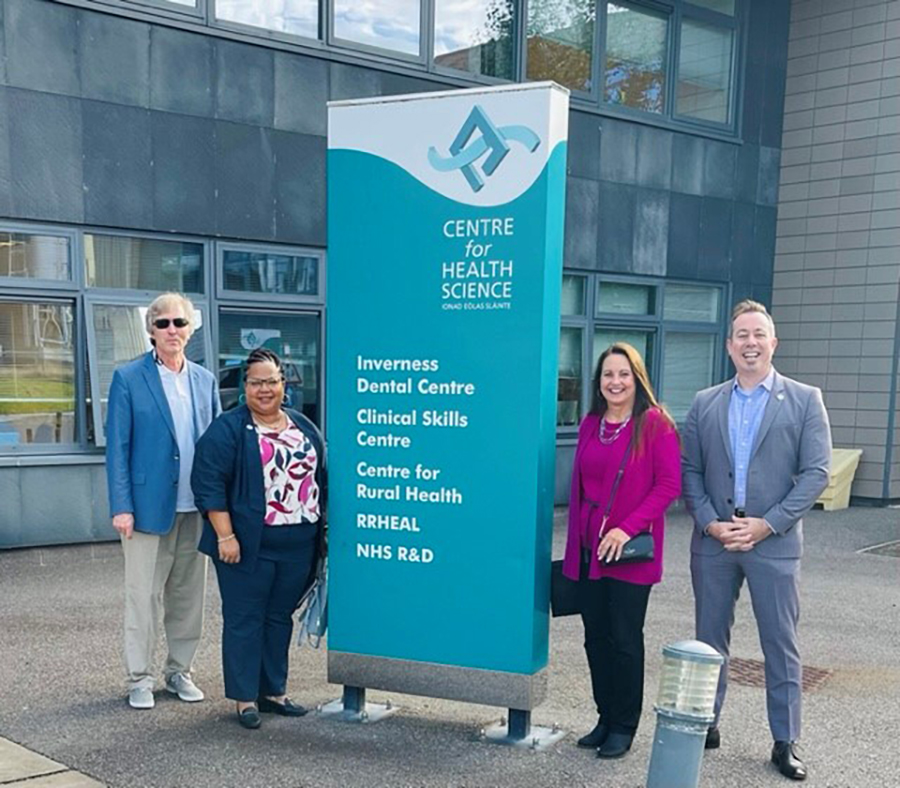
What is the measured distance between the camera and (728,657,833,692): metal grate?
5527 millimetres

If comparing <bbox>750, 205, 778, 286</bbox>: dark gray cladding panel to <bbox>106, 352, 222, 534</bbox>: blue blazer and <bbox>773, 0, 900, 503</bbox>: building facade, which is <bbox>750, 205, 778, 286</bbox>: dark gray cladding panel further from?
<bbox>106, 352, 222, 534</bbox>: blue blazer

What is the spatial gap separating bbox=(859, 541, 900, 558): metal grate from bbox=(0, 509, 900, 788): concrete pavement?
2.97 meters

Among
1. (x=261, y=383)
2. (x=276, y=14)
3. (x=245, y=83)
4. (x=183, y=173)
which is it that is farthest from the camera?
(x=276, y=14)

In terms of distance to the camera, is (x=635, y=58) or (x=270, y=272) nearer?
(x=270, y=272)

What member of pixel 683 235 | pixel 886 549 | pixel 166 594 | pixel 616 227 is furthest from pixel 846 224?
pixel 166 594

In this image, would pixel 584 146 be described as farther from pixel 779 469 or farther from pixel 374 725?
pixel 374 725

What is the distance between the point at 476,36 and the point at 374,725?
8.14m

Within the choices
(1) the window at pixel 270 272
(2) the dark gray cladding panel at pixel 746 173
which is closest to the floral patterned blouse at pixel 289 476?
(1) the window at pixel 270 272

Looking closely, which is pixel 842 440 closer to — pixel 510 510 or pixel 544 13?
pixel 544 13

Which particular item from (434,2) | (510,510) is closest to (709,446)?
(510,510)

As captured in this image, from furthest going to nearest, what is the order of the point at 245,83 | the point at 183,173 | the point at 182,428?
the point at 245,83 < the point at 183,173 < the point at 182,428

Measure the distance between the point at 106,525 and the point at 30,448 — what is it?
931 mm

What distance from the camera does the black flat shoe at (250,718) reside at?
4668mm

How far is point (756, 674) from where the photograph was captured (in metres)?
5.72
